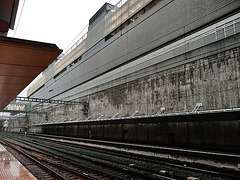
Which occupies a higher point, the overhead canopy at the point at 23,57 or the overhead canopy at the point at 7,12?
the overhead canopy at the point at 7,12

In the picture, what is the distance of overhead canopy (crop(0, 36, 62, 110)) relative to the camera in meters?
4.59

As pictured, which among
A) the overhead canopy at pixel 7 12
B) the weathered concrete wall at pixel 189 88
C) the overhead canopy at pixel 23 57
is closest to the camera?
the overhead canopy at pixel 7 12

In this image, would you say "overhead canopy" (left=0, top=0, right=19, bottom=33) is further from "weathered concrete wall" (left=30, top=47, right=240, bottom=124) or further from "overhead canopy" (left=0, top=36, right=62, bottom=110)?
"weathered concrete wall" (left=30, top=47, right=240, bottom=124)

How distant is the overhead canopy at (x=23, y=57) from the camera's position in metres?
4.59

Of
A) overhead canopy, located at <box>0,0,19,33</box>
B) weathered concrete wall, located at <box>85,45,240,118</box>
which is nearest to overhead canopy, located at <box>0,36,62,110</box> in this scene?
overhead canopy, located at <box>0,0,19,33</box>

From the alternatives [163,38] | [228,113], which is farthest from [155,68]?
[228,113]

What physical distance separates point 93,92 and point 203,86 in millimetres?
18941

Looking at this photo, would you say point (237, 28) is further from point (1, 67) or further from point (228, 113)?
point (1, 67)

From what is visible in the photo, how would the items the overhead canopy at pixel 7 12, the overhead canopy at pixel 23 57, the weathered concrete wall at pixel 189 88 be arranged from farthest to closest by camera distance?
the weathered concrete wall at pixel 189 88 < the overhead canopy at pixel 23 57 < the overhead canopy at pixel 7 12

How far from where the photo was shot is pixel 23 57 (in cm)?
531

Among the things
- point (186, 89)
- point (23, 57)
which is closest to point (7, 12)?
point (23, 57)

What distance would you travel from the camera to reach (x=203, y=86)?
14.4m

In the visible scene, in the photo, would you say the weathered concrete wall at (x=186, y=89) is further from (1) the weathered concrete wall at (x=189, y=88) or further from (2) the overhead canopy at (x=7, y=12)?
(2) the overhead canopy at (x=7, y=12)

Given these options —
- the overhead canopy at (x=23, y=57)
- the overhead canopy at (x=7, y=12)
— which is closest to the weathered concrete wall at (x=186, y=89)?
the overhead canopy at (x=23, y=57)
